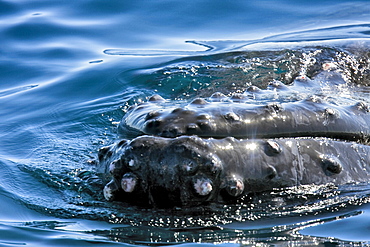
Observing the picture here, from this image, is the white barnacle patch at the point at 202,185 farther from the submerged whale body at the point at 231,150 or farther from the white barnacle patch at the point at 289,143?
the white barnacle patch at the point at 289,143

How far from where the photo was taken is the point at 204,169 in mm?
4859

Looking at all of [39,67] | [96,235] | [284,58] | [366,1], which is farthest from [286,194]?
[366,1]

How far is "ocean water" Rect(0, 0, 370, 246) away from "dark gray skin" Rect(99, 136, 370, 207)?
0.37 feet

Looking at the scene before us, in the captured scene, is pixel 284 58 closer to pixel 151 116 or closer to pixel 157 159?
pixel 151 116

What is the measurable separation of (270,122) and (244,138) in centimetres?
32

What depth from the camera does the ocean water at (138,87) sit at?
16.3ft

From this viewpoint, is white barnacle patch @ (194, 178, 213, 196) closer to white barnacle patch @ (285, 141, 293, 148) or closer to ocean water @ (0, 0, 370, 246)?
ocean water @ (0, 0, 370, 246)

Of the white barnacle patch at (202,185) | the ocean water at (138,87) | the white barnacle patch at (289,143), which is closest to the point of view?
the white barnacle patch at (202,185)

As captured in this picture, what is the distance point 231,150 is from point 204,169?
32 cm

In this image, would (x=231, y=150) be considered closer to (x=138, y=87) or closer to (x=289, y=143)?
(x=289, y=143)

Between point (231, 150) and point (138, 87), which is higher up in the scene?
point (138, 87)

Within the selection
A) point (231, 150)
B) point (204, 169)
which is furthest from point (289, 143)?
point (204, 169)

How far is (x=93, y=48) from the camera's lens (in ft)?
43.9

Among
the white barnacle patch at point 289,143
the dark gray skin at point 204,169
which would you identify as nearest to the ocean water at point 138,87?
the dark gray skin at point 204,169
